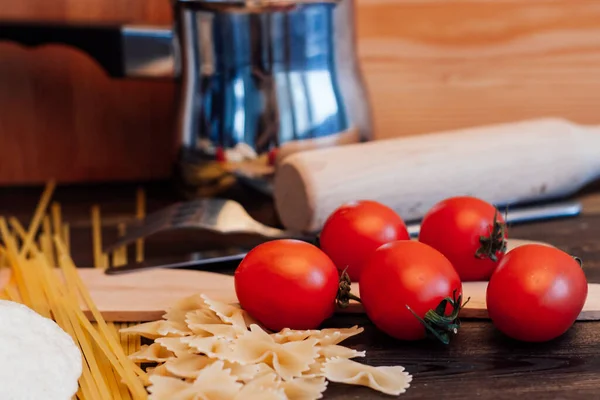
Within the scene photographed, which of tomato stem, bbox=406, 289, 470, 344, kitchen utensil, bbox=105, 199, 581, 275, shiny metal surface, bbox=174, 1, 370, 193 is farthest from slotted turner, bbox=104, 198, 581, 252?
tomato stem, bbox=406, 289, 470, 344

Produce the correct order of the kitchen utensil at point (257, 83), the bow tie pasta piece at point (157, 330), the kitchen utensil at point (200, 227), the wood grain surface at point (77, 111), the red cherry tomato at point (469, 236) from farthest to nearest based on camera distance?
the wood grain surface at point (77, 111) < the kitchen utensil at point (257, 83) < the kitchen utensil at point (200, 227) < the red cherry tomato at point (469, 236) < the bow tie pasta piece at point (157, 330)

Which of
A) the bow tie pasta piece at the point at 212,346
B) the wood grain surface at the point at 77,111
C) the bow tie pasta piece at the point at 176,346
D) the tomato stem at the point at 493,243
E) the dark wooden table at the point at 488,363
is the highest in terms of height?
the wood grain surface at the point at 77,111

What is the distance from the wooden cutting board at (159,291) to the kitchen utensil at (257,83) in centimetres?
23

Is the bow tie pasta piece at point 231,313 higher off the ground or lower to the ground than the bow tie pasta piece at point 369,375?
higher

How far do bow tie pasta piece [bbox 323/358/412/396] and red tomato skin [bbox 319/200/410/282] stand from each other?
6.9 inches

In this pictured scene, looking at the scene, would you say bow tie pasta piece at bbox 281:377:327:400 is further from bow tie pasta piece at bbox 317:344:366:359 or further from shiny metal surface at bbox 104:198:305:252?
shiny metal surface at bbox 104:198:305:252

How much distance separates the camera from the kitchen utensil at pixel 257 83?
3.42 feet

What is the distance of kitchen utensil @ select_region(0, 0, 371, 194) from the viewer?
1.04 metres

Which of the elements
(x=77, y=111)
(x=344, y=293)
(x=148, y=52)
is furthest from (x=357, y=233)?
(x=77, y=111)

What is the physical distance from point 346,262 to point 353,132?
33 cm

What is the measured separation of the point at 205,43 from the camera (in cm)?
106

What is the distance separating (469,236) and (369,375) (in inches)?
9.3

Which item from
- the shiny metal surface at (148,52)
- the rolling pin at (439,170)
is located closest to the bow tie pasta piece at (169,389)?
the rolling pin at (439,170)

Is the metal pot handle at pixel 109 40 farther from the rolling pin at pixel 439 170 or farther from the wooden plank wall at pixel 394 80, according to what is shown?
the rolling pin at pixel 439 170
